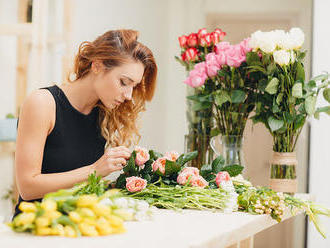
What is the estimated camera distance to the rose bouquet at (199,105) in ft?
6.53

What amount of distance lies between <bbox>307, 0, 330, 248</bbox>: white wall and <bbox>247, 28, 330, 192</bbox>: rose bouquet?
1.03m

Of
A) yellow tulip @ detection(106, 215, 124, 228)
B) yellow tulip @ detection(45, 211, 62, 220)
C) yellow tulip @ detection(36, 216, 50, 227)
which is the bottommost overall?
yellow tulip @ detection(106, 215, 124, 228)

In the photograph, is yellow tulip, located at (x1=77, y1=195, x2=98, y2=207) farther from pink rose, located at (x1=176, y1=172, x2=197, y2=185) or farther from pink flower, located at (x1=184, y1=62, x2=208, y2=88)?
pink flower, located at (x1=184, y1=62, x2=208, y2=88)

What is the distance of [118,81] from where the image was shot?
1715 millimetres

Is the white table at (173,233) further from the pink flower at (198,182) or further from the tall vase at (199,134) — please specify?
the tall vase at (199,134)

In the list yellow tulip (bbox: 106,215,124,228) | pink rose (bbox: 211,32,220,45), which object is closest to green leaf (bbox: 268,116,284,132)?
→ pink rose (bbox: 211,32,220,45)

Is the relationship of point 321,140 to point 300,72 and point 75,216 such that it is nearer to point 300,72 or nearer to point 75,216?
point 300,72

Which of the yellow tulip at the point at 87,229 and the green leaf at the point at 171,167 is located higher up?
the green leaf at the point at 171,167

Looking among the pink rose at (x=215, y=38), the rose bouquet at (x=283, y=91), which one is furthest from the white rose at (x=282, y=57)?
the pink rose at (x=215, y=38)

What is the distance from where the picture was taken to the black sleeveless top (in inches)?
68.2

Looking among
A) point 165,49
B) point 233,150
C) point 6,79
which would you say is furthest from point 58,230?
point 165,49

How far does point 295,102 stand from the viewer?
186cm

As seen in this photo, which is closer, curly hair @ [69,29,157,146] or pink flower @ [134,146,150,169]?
pink flower @ [134,146,150,169]

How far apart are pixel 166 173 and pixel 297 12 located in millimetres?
2717
